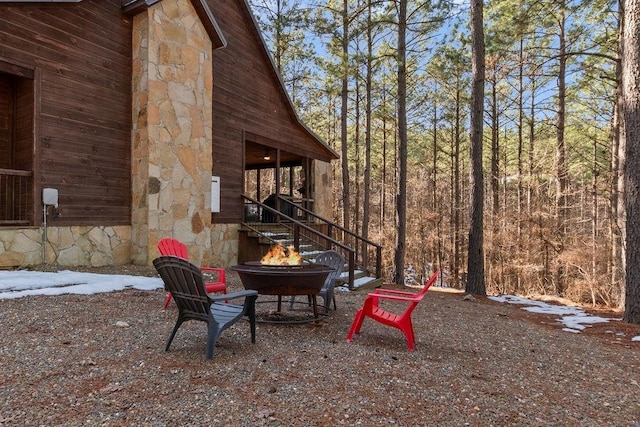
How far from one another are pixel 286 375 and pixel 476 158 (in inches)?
288

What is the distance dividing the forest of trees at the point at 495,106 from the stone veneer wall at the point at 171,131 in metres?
4.61

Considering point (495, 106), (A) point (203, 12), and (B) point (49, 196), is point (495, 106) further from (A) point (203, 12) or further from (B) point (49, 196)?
(B) point (49, 196)

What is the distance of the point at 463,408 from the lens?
253cm

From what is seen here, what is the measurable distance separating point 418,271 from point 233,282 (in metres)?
15.8

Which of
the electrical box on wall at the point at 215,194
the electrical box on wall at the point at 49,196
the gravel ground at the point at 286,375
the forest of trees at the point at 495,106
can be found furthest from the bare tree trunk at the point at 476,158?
the electrical box on wall at the point at 49,196

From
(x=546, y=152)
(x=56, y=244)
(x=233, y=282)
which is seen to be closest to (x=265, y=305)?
(x=233, y=282)

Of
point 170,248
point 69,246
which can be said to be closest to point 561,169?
point 170,248

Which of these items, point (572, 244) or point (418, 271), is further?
point (418, 271)

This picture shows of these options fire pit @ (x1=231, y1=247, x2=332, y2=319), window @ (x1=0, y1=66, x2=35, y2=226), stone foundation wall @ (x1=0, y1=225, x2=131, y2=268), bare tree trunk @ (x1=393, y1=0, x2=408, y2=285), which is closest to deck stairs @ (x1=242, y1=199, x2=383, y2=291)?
bare tree trunk @ (x1=393, y1=0, x2=408, y2=285)

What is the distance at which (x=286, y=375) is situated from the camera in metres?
2.87

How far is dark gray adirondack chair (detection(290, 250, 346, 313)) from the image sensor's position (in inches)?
192

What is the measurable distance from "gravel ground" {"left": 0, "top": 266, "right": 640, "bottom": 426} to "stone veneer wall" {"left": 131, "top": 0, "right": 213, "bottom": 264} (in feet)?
9.70

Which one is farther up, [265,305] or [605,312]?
[265,305]

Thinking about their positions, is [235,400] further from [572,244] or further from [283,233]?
[572,244]
